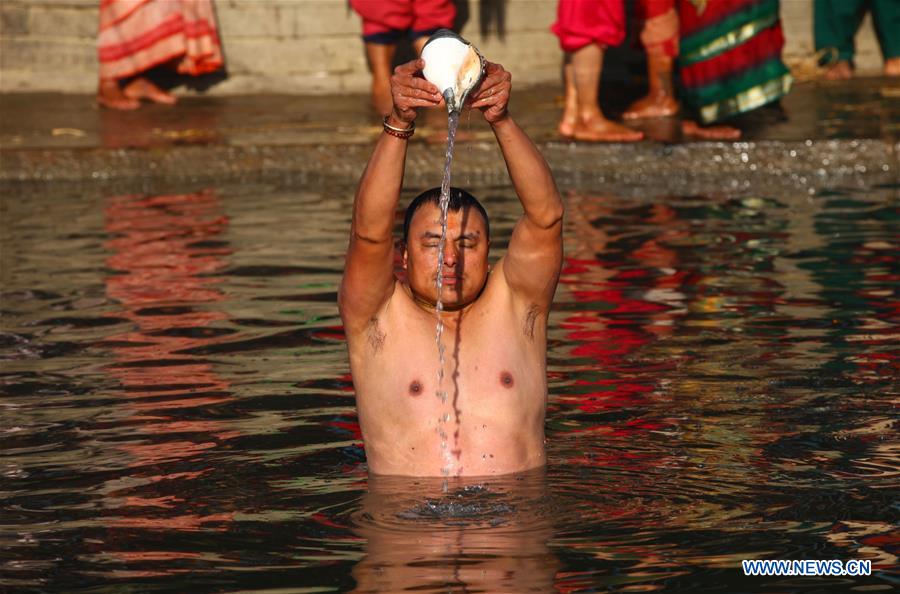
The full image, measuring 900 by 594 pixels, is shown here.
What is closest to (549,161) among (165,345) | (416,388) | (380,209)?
(165,345)

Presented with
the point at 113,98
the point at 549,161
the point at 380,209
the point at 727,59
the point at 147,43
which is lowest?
the point at 380,209

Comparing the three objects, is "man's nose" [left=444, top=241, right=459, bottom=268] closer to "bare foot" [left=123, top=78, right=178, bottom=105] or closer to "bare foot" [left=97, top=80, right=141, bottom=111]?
"bare foot" [left=97, top=80, right=141, bottom=111]

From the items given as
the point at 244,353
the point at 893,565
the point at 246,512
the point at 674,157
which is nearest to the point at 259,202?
the point at 674,157

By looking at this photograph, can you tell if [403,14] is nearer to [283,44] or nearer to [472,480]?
[283,44]

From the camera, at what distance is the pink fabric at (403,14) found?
1230cm

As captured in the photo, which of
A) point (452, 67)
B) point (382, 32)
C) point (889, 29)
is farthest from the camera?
point (889, 29)

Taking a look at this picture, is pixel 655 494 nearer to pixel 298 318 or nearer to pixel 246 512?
pixel 246 512

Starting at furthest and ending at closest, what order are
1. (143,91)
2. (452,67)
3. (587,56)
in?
(143,91), (587,56), (452,67)

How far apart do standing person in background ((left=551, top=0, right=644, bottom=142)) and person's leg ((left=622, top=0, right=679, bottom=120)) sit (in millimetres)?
975

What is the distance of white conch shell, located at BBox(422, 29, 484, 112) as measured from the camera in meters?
4.58

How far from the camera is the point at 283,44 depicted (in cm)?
1392

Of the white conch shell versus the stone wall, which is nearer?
the white conch shell

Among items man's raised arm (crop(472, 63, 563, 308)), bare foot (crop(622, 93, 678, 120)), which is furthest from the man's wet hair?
bare foot (crop(622, 93, 678, 120))

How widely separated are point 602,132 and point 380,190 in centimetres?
677
